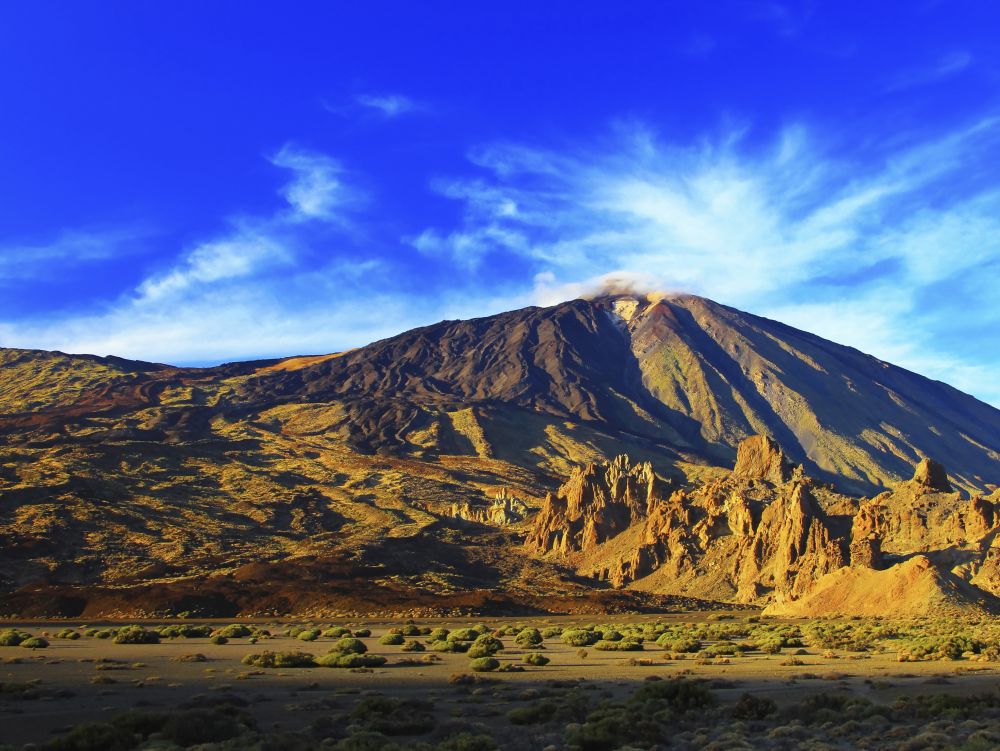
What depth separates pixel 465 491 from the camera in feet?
456

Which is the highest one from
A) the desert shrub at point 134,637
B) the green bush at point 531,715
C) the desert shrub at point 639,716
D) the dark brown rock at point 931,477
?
the dark brown rock at point 931,477

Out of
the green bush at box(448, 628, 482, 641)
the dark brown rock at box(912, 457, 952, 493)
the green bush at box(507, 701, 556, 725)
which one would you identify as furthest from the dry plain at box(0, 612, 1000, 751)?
the dark brown rock at box(912, 457, 952, 493)

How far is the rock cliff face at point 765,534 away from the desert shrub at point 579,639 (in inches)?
867

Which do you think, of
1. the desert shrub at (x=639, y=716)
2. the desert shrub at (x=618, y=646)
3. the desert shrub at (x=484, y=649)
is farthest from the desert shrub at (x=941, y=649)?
the desert shrub at (x=484, y=649)

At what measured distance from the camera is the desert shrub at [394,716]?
17578 mm

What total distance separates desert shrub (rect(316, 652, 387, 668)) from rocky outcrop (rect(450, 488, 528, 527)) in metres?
83.0

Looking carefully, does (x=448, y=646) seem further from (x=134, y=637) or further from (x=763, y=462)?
(x=763, y=462)

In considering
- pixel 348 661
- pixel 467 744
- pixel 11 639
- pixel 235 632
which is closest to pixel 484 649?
pixel 348 661

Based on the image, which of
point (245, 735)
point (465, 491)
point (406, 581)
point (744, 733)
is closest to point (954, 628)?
point (744, 733)

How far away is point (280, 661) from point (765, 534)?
5177 centimetres

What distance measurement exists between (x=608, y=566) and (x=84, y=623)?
48340 mm

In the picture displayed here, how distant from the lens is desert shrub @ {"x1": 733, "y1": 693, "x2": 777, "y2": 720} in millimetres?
19234

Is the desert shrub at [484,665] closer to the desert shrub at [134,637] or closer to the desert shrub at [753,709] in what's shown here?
the desert shrub at [753,709]

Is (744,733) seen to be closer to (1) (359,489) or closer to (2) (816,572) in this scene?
(2) (816,572)
